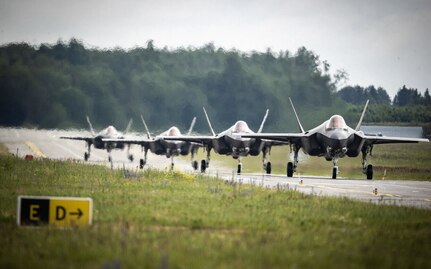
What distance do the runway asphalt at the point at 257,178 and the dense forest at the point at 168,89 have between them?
2.59 meters

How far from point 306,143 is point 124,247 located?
94.4ft

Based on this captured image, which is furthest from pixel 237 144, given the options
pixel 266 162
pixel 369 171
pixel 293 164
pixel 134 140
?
pixel 134 140

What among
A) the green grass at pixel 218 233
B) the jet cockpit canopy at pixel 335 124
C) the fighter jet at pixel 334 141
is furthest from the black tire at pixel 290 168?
the green grass at pixel 218 233

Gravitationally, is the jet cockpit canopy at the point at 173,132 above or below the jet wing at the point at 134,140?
above

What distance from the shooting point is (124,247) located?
12.6 m

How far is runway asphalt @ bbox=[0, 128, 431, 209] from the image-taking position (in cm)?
2756

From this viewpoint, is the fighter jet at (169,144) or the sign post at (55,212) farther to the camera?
the fighter jet at (169,144)

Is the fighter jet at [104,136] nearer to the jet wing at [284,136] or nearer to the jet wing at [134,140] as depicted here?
the jet wing at [134,140]

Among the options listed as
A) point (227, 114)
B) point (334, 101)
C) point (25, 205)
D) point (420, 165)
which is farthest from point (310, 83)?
point (25, 205)

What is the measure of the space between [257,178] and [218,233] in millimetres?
23426

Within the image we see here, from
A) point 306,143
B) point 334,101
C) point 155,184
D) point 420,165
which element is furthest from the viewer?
point 334,101

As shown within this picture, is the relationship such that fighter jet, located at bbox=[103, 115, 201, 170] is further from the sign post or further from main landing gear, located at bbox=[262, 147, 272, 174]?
the sign post

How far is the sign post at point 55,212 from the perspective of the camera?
15.0m

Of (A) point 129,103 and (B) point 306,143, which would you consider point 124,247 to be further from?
(A) point 129,103
